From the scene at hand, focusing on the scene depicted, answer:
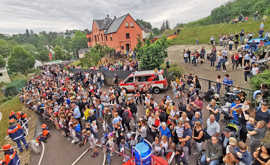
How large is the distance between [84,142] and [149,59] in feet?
32.5

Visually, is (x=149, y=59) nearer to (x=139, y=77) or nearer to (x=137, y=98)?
(x=139, y=77)

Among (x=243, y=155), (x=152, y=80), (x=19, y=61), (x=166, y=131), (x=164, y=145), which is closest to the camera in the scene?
(x=243, y=155)

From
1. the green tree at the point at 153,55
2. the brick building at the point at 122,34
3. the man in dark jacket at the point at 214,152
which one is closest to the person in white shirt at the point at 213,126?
the man in dark jacket at the point at 214,152

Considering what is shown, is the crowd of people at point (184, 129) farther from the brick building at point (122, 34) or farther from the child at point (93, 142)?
the brick building at point (122, 34)

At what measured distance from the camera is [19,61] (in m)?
47.7

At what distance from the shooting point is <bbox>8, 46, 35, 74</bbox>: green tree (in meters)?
47.0

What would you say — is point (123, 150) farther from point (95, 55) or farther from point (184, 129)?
point (95, 55)

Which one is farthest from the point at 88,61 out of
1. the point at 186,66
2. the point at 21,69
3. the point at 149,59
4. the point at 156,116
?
the point at 21,69

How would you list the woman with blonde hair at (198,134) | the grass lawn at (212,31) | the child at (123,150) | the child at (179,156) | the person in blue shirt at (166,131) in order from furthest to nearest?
the grass lawn at (212,31)
the child at (123,150)
the person in blue shirt at (166,131)
the child at (179,156)
the woman with blonde hair at (198,134)

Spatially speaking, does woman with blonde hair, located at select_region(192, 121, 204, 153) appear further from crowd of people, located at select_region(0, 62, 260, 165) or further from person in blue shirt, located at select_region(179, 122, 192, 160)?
person in blue shirt, located at select_region(179, 122, 192, 160)

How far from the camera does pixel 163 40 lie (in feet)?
52.4

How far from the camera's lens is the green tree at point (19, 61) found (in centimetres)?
4703

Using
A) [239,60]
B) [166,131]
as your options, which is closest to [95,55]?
[239,60]

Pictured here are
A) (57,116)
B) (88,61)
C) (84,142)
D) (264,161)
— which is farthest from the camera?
(88,61)
